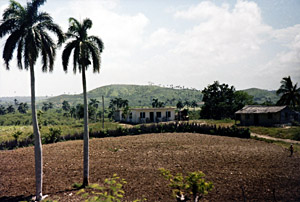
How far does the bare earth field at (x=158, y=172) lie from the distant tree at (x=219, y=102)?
35871mm

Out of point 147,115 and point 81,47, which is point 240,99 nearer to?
point 147,115

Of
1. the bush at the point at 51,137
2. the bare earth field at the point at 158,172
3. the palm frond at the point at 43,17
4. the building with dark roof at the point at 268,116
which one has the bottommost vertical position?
the bare earth field at the point at 158,172

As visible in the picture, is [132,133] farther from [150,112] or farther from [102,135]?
[150,112]

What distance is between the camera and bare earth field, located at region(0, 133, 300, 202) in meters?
9.39

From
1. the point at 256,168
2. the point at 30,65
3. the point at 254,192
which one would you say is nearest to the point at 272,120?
the point at 256,168

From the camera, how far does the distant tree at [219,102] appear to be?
173ft

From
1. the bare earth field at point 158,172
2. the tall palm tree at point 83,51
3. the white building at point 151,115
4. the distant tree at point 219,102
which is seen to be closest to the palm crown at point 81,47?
the tall palm tree at point 83,51

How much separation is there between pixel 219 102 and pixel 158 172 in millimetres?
45459

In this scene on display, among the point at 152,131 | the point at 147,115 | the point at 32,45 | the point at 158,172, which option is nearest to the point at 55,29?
the point at 32,45

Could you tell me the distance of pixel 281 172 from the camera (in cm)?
1179

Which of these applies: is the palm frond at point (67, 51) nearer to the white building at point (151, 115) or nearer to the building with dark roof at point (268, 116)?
the white building at point (151, 115)

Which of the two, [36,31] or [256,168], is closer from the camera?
[36,31]

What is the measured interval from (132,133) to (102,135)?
4.10 metres

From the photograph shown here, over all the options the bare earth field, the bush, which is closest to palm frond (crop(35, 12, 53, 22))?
the bare earth field
